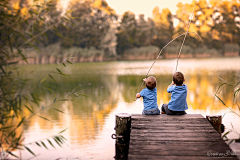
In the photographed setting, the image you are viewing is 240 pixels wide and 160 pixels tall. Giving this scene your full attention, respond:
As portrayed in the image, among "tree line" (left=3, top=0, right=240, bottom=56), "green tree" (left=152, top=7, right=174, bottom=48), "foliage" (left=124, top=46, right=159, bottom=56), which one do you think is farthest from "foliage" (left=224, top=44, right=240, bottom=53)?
"foliage" (left=124, top=46, right=159, bottom=56)

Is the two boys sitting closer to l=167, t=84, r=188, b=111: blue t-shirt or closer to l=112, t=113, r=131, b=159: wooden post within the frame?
l=167, t=84, r=188, b=111: blue t-shirt

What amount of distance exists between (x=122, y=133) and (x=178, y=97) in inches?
33.4

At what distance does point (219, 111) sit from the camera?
7.29m

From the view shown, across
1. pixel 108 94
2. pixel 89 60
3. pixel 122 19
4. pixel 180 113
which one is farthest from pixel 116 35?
pixel 180 113

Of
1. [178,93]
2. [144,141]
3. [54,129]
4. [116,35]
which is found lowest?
[54,129]

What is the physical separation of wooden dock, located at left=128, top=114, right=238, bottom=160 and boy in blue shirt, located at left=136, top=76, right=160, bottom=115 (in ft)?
0.48

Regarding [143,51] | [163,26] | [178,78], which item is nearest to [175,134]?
[178,78]

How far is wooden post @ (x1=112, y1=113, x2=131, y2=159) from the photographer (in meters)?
3.76

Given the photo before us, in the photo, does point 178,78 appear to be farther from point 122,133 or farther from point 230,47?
point 230,47

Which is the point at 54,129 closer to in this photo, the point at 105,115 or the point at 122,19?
the point at 105,115

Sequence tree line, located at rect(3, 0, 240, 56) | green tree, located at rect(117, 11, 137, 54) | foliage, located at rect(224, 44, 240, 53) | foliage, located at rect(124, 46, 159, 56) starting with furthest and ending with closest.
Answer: green tree, located at rect(117, 11, 137, 54) → foliage, located at rect(224, 44, 240, 53) → tree line, located at rect(3, 0, 240, 56) → foliage, located at rect(124, 46, 159, 56)

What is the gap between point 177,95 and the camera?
12.3 feet

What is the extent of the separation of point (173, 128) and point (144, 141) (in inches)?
20.4


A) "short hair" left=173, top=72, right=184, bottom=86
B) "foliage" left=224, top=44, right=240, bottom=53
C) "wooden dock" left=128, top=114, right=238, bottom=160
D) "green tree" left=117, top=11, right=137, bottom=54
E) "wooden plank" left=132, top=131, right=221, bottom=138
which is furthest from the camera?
"green tree" left=117, top=11, right=137, bottom=54
